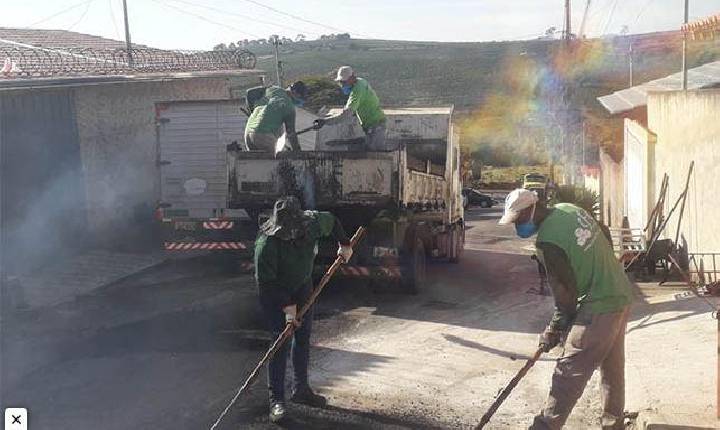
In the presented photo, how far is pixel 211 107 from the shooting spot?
46.9 ft

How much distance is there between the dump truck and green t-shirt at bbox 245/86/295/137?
0.38m

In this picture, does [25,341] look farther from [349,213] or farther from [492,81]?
[492,81]

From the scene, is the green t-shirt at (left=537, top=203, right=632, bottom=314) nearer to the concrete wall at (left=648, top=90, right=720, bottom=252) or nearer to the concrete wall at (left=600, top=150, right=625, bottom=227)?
the concrete wall at (left=648, top=90, right=720, bottom=252)

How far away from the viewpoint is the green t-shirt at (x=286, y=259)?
653 cm

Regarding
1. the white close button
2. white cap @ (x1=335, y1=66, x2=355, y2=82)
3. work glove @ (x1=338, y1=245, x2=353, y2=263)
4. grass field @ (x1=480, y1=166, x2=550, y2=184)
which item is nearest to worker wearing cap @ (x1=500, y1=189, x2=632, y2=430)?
work glove @ (x1=338, y1=245, x2=353, y2=263)

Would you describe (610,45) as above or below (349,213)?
above

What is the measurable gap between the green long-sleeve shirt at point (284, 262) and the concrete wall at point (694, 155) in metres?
6.46

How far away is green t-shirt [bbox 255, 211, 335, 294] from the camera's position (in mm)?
6527

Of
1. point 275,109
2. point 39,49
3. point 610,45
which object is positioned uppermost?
point 610,45

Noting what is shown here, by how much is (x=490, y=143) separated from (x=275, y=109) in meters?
46.0

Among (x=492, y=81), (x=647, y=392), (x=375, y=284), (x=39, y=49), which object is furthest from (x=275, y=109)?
(x=492, y=81)

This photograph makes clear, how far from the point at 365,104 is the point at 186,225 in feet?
14.3

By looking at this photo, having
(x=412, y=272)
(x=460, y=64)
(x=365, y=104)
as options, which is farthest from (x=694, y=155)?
(x=460, y=64)

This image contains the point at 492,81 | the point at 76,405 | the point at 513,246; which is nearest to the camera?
the point at 76,405
